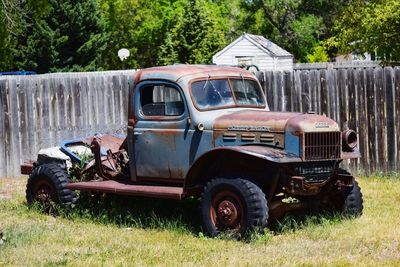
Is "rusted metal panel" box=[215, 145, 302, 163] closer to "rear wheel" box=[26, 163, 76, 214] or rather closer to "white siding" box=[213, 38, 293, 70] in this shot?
"rear wheel" box=[26, 163, 76, 214]

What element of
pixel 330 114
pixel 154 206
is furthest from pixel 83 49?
pixel 154 206

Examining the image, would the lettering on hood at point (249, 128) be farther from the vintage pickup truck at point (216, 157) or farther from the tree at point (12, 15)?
the tree at point (12, 15)

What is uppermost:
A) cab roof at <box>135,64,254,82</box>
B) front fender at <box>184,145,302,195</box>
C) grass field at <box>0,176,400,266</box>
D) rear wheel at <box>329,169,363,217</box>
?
cab roof at <box>135,64,254,82</box>

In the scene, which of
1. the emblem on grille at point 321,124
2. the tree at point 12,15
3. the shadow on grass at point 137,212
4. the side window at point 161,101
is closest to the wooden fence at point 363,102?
the shadow on grass at point 137,212

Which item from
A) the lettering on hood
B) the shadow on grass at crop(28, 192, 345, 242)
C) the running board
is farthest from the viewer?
the shadow on grass at crop(28, 192, 345, 242)

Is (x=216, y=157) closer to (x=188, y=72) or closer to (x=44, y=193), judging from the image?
(x=188, y=72)

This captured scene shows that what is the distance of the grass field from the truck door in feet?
2.27

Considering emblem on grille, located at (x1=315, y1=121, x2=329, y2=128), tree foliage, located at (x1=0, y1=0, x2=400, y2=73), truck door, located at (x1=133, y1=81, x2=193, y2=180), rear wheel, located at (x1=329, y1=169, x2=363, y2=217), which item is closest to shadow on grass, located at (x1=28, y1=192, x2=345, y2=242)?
rear wheel, located at (x1=329, y1=169, x2=363, y2=217)

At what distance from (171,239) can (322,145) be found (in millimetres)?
2103

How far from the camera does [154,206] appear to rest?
11.0 m

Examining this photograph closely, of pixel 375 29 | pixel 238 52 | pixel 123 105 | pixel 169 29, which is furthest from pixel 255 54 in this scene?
pixel 123 105

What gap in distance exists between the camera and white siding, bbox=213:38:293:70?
37500 millimetres

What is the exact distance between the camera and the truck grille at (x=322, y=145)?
8.82 meters

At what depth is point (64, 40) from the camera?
117 ft
